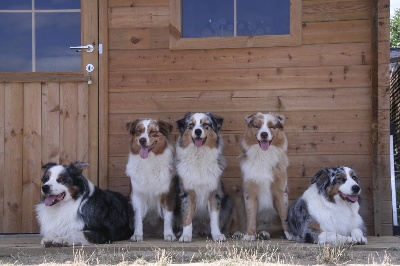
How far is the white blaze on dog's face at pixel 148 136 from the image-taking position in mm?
6613

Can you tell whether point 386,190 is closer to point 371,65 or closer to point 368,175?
point 368,175

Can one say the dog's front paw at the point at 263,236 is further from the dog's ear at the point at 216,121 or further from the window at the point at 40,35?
the window at the point at 40,35

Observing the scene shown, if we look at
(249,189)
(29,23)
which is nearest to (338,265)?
(249,189)

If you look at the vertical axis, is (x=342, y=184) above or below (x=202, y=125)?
below

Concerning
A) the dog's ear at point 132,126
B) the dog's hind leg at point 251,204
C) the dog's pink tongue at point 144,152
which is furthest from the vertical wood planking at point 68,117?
the dog's hind leg at point 251,204

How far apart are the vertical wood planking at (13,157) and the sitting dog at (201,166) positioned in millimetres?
1912

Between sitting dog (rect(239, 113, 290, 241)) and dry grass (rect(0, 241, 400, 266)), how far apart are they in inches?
31.4

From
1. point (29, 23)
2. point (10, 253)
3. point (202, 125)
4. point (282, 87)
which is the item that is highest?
point (29, 23)

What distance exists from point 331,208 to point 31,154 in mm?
3376

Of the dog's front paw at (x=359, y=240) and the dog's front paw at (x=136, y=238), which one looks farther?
the dog's front paw at (x=136, y=238)

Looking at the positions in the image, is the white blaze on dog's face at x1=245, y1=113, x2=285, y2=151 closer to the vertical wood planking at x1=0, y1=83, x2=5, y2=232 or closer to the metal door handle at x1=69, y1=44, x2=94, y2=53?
the metal door handle at x1=69, y1=44, x2=94, y2=53

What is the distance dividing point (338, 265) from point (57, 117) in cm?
382

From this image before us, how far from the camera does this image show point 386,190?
274 inches

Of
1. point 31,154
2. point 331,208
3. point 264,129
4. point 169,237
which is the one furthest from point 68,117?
point 331,208
